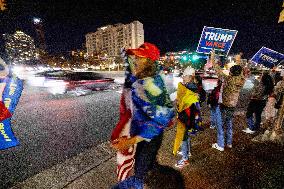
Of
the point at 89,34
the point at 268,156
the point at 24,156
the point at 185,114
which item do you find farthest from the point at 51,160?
the point at 89,34

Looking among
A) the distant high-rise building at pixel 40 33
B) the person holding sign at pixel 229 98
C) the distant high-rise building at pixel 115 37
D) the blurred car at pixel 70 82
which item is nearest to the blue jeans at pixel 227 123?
the person holding sign at pixel 229 98

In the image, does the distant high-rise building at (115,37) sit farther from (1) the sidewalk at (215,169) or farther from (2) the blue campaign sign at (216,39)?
(1) the sidewalk at (215,169)

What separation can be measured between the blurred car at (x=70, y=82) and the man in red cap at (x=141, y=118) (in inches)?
435

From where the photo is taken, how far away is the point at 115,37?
169125 millimetres

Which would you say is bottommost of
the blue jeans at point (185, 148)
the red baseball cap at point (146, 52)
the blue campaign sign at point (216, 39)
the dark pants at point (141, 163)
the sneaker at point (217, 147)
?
the sneaker at point (217, 147)

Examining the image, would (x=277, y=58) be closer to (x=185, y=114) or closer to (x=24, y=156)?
(x=185, y=114)

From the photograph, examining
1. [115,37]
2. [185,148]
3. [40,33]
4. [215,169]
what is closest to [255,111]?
[215,169]

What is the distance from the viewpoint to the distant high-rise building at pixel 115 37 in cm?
15712

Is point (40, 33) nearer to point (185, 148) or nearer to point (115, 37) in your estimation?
point (115, 37)

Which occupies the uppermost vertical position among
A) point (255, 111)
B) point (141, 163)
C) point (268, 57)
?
point (268, 57)

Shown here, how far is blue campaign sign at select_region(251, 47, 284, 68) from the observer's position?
7277 millimetres

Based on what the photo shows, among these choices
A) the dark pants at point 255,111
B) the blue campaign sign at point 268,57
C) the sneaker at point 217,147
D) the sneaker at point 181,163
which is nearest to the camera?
the sneaker at point 181,163

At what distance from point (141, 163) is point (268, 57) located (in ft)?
21.1

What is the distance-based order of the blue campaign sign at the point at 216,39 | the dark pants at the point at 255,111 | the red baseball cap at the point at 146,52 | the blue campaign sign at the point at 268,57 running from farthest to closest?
the blue campaign sign at the point at 268,57 < the blue campaign sign at the point at 216,39 < the dark pants at the point at 255,111 < the red baseball cap at the point at 146,52
